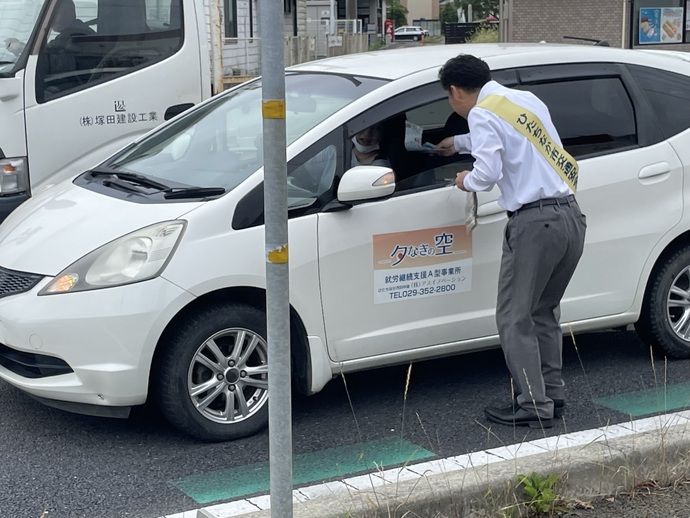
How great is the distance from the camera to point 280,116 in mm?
2893

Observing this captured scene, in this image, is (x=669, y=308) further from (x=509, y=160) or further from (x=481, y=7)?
(x=481, y=7)

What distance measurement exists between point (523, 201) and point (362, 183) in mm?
743

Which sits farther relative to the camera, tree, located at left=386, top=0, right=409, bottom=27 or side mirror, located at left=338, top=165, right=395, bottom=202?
tree, located at left=386, top=0, right=409, bottom=27

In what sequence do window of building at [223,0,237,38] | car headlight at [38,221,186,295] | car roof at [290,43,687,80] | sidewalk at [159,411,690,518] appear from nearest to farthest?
sidewalk at [159,411,690,518] → car headlight at [38,221,186,295] → car roof at [290,43,687,80] → window of building at [223,0,237,38]

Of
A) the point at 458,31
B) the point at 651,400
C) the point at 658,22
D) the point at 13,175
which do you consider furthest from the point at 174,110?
the point at 458,31

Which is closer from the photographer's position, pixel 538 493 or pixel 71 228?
pixel 538 493

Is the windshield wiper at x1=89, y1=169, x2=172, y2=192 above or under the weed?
above

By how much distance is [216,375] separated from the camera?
4637 millimetres

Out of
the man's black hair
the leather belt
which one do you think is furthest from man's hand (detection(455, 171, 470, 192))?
the man's black hair

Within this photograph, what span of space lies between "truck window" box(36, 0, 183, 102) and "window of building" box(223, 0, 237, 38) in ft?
70.2

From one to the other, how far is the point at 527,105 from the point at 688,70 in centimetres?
179

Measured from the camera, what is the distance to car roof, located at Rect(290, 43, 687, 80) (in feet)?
17.5

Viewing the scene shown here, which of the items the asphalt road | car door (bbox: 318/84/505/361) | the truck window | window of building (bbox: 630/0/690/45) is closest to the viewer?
the asphalt road

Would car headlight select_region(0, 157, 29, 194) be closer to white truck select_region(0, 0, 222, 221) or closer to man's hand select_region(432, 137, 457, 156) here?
white truck select_region(0, 0, 222, 221)
